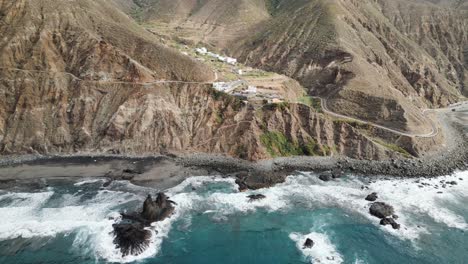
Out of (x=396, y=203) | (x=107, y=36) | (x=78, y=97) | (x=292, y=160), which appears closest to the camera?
(x=396, y=203)

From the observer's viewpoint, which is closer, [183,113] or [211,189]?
[211,189]

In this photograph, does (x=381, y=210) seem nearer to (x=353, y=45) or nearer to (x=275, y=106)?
(x=275, y=106)

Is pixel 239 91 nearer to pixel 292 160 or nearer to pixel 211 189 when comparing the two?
pixel 292 160

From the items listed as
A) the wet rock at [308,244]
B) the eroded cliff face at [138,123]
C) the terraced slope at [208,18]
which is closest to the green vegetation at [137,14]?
the terraced slope at [208,18]

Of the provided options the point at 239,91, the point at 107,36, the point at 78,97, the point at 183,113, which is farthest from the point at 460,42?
the point at 78,97

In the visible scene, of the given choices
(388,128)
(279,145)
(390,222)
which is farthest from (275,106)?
(390,222)

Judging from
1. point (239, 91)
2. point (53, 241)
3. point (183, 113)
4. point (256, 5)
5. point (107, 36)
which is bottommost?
point (53, 241)

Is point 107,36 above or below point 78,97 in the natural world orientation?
above

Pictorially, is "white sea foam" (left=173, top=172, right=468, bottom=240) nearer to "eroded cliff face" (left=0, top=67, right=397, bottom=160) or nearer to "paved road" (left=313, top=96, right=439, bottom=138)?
"eroded cliff face" (left=0, top=67, right=397, bottom=160)
